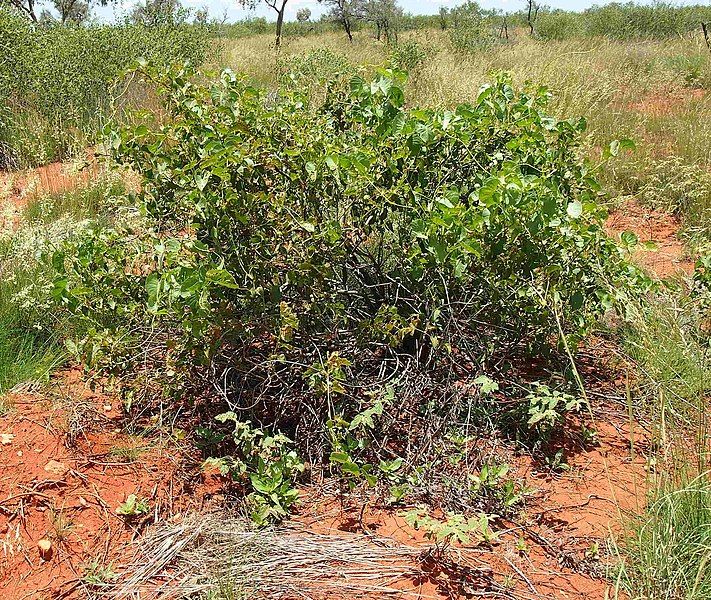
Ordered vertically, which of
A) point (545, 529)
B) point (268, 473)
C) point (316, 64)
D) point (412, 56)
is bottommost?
point (545, 529)

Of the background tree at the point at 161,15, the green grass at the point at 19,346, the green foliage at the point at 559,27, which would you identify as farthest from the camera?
the green foliage at the point at 559,27

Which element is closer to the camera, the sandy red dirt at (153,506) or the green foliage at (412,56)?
the sandy red dirt at (153,506)

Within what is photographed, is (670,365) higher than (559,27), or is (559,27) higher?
(559,27)

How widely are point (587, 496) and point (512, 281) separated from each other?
0.88 meters

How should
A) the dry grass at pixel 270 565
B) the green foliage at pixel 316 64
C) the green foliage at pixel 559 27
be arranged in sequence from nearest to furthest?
the dry grass at pixel 270 565 → the green foliage at pixel 316 64 → the green foliage at pixel 559 27

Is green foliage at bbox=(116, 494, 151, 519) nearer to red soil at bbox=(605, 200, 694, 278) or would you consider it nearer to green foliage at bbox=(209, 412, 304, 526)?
green foliage at bbox=(209, 412, 304, 526)

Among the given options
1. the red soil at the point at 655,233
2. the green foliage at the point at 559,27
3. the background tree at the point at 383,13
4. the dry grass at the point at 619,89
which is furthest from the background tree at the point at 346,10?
the red soil at the point at 655,233

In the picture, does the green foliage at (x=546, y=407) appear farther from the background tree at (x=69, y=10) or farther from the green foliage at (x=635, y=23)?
the background tree at (x=69, y=10)

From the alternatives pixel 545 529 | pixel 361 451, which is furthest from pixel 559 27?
pixel 545 529

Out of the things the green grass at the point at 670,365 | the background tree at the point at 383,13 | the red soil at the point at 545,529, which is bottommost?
the red soil at the point at 545,529

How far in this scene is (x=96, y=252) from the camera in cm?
268

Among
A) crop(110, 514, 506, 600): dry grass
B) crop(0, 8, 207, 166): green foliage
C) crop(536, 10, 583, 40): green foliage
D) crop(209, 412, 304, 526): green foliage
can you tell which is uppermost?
crop(536, 10, 583, 40): green foliage

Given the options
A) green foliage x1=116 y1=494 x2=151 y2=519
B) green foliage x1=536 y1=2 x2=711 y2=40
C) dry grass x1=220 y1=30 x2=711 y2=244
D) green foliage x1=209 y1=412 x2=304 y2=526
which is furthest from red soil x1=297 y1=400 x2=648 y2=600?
green foliage x1=536 y1=2 x2=711 y2=40

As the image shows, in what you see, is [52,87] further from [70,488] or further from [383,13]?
[383,13]
